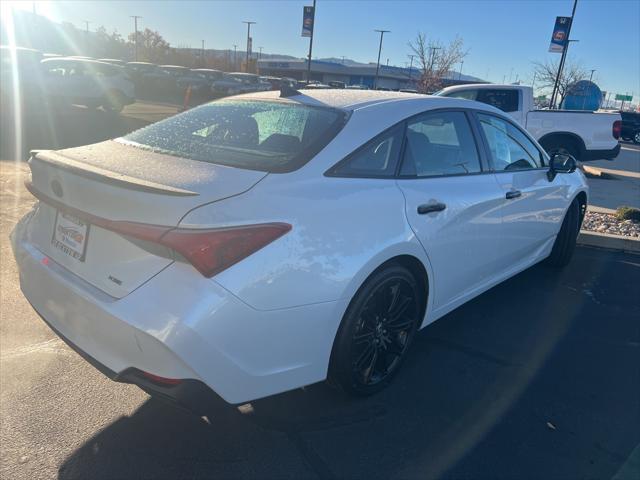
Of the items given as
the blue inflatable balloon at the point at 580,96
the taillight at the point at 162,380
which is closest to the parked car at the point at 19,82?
the taillight at the point at 162,380

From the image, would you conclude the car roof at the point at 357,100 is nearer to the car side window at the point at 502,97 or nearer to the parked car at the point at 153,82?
the car side window at the point at 502,97

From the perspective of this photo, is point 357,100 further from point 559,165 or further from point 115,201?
point 559,165

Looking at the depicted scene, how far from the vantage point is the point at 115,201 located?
2.19 m


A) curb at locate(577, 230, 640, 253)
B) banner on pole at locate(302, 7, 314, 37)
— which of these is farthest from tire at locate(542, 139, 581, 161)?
banner on pole at locate(302, 7, 314, 37)

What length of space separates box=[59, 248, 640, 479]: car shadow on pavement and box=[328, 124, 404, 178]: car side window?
4.10 feet

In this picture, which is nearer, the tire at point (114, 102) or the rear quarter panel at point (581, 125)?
the rear quarter panel at point (581, 125)

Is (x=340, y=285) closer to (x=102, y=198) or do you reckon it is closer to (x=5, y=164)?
(x=102, y=198)

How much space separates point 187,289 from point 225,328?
0.21 metres

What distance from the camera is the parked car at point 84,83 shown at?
1580 centimetres

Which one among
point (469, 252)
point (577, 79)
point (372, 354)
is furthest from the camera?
point (577, 79)

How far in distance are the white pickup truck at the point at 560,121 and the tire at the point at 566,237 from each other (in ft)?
22.2

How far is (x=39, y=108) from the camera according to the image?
1552 centimetres

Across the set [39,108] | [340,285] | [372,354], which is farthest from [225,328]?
[39,108]

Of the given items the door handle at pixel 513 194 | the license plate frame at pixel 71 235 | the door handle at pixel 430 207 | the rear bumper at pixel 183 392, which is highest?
the door handle at pixel 430 207
